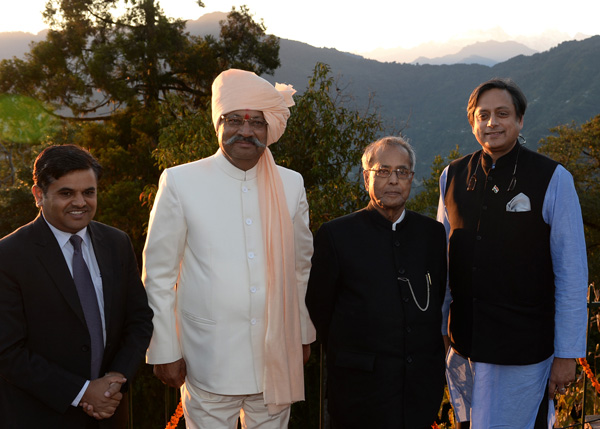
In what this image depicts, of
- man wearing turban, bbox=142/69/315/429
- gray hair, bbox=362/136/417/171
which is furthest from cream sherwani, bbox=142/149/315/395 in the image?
gray hair, bbox=362/136/417/171

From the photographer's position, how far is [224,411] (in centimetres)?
274

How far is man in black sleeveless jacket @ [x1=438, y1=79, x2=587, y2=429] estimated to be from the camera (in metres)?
2.73

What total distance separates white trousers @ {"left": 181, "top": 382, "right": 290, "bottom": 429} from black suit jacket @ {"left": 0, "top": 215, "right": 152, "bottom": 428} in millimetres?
397

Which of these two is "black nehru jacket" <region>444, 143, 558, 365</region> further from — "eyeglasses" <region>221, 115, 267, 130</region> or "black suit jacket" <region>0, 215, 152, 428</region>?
"black suit jacket" <region>0, 215, 152, 428</region>

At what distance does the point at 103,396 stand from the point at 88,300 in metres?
0.42


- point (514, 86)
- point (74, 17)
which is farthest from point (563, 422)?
point (74, 17)

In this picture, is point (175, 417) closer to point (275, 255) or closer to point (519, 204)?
point (275, 255)

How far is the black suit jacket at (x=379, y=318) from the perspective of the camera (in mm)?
2566

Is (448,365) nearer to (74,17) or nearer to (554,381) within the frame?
(554,381)

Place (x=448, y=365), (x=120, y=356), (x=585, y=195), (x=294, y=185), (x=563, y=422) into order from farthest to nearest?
(x=585, y=195) → (x=563, y=422) → (x=448, y=365) → (x=294, y=185) → (x=120, y=356)

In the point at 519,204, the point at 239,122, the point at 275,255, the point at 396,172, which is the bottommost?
the point at 275,255

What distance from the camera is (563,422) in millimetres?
4277

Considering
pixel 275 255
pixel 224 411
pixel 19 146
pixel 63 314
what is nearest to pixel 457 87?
pixel 19 146

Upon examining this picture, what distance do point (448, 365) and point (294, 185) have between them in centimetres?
136
